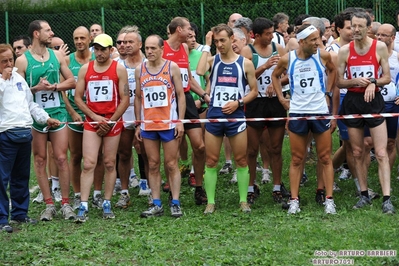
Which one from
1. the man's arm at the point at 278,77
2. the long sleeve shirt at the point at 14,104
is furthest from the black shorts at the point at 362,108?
the long sleeve shirt at the point at 14,104

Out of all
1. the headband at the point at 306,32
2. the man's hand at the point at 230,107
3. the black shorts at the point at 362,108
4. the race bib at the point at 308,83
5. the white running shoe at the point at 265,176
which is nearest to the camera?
the headband at the point at 306,32

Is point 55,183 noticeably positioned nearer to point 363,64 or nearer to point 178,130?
point 178,130

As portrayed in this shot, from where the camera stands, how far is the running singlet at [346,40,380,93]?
966 cm

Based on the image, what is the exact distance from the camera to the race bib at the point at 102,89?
32.4ft

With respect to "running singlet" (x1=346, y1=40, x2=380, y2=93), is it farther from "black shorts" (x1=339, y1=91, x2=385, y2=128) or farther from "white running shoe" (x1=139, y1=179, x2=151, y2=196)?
"white running shoe" (x1=139, y1=179, x2=151, y2=196)

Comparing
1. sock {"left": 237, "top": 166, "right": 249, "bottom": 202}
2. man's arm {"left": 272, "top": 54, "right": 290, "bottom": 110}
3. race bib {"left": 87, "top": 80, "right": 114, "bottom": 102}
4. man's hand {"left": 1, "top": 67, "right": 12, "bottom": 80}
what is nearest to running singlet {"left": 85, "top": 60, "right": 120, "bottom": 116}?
race bib {"left": 87, "top": 80, "right": 114, "bottom": 102}

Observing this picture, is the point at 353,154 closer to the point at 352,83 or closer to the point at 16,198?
the point at 352,83

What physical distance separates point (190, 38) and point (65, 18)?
12868 millimetres

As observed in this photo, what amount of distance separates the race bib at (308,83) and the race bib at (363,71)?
0.54m

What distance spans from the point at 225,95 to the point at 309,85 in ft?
3.47

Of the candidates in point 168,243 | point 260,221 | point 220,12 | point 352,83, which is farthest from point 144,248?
point 220,12

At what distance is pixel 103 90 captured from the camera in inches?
389

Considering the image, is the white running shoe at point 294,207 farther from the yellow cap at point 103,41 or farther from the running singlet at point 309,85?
the yellow cap at point 103,41

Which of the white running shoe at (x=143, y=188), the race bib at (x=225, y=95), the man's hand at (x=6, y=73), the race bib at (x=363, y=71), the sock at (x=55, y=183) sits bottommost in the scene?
the white running shoe at (x=143, y=188)
